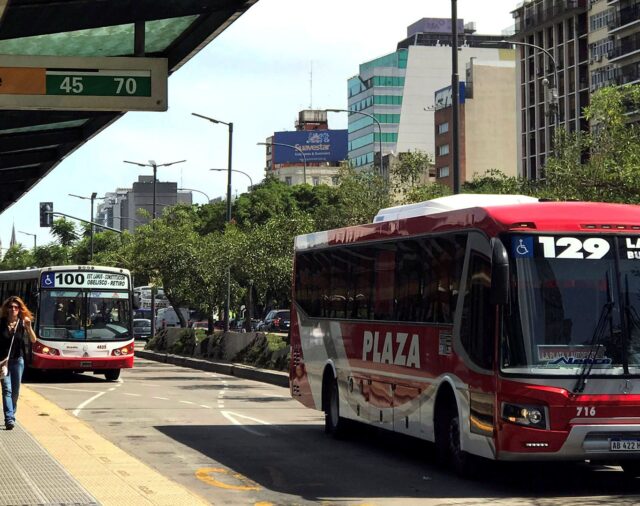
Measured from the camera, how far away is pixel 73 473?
12891 millimetres

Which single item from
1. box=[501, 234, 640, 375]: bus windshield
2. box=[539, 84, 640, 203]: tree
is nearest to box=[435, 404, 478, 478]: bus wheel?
box=[501, 234, 640, 375]: bus windshield

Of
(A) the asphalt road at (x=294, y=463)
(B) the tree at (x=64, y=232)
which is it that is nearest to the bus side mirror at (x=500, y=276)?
(A) the asphalt road at (x=294, y=463)

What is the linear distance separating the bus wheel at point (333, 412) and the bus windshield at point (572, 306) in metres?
6.01

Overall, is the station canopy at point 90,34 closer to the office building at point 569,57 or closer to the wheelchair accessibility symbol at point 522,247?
the wheelchair accessibility symbol at point 522,247

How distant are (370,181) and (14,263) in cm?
11199

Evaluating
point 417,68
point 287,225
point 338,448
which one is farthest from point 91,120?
point 417,68

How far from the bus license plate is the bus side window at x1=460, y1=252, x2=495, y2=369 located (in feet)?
4.38

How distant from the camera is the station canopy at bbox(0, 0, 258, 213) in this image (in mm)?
13781

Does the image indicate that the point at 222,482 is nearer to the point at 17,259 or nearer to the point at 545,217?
the point at 545,217

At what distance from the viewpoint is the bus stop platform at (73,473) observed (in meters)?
11.2

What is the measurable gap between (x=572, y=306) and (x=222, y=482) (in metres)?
3.89

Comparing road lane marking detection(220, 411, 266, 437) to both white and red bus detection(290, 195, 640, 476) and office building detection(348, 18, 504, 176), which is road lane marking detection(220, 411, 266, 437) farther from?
office building detection(348, 18, 504, 176)

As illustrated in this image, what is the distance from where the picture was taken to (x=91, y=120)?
19.9 metres

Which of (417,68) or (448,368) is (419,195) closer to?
(448,368)
